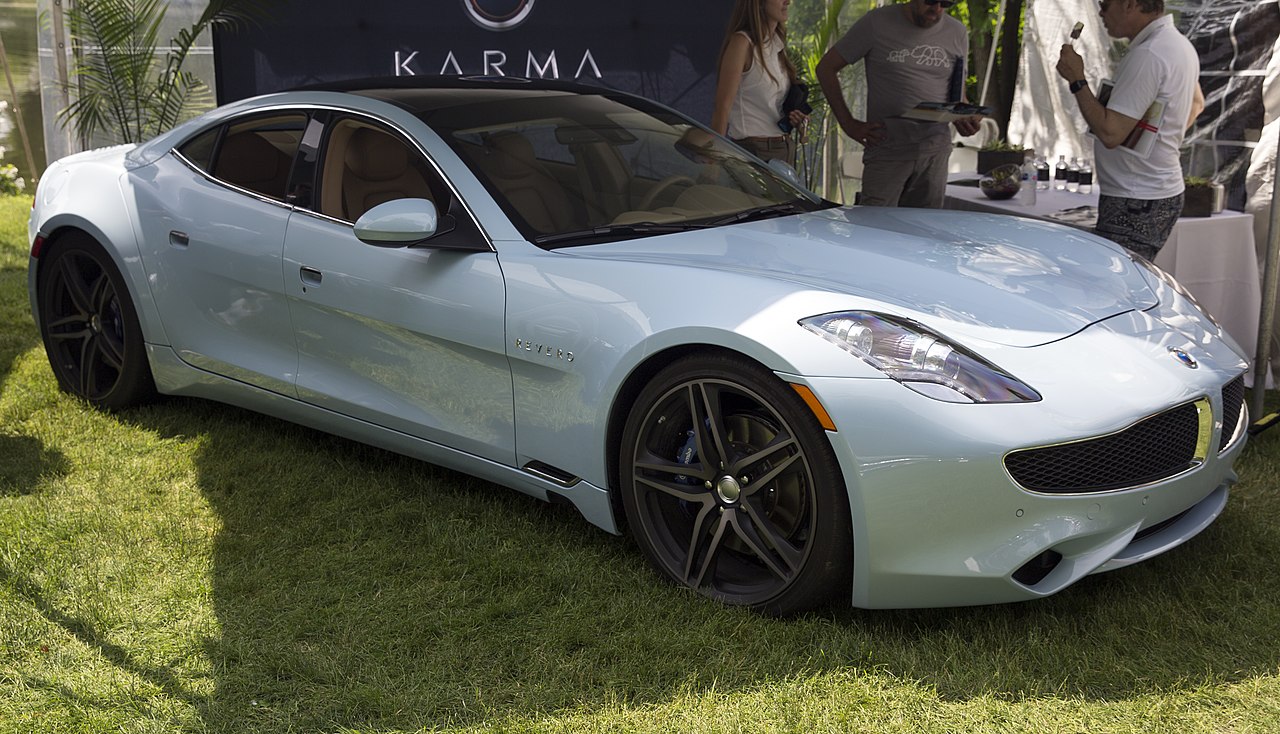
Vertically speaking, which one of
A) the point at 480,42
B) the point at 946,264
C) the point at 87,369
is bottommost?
the point at 87,369

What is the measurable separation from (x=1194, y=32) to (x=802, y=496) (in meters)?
4.51

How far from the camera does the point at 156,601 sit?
350cm

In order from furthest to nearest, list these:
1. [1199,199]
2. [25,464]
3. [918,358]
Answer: [1199,199] → [25,464] → [918,358]

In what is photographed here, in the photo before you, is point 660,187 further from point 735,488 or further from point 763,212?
point 735,488

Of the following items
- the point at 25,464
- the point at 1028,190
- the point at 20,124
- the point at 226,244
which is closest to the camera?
the point at 226,244

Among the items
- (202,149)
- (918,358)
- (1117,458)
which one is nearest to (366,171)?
(202,149)

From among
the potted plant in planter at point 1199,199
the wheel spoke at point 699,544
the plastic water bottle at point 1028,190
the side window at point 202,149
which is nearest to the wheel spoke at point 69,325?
the side window at point 202,149

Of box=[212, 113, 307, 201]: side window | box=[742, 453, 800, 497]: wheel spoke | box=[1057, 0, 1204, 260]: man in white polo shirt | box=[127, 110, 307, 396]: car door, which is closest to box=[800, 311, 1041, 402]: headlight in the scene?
box=[742, 453, 800, 497]: wheel spoke

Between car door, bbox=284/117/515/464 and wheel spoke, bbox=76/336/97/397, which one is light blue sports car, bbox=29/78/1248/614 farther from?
wheel spoke, bbox=76/336/97/397

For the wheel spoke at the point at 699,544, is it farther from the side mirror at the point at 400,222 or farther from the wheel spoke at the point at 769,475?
the side mirror at the point at 400,222

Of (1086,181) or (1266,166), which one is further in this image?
(1086,181)

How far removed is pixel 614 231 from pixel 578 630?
1232 millimetres

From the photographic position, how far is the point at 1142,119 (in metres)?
4.92

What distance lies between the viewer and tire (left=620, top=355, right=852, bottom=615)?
304cm
